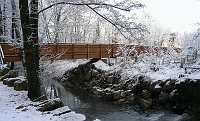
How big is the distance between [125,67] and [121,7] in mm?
14424

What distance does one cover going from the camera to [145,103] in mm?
17547

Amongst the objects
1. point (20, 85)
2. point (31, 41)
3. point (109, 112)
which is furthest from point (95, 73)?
point (31, 41)

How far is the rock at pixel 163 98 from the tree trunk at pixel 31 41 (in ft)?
30.1

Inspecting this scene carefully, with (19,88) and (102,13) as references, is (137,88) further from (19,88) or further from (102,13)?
(102,13)

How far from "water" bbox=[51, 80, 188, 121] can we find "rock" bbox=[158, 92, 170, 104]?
169 centimetres

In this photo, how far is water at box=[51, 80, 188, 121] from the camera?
14.7 meters

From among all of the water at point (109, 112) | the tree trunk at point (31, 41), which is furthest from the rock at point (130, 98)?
the tree trunk at point (31, 41)

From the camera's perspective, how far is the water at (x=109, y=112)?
1473 cm

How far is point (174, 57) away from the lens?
23625 mm

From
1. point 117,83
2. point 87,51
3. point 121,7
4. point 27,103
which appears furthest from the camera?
point 87,51

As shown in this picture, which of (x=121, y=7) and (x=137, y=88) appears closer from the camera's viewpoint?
(x=121, y=7)

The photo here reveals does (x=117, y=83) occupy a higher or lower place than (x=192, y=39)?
lower

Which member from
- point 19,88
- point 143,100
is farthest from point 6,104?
point 143,100

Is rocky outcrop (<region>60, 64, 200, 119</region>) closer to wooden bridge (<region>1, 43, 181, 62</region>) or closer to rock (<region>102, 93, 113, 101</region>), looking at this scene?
rock (<region>102, 93, 113, 101</region>)
